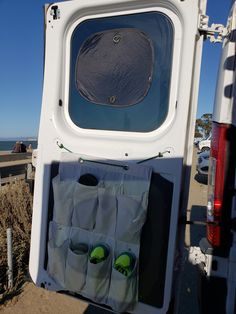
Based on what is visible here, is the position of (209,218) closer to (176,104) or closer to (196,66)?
(176,104)

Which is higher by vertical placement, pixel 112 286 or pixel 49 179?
pixel 49 179

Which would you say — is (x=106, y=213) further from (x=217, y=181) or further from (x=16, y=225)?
(x=16, y=225)

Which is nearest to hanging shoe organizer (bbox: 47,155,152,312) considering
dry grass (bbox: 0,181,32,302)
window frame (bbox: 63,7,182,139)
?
window frame (bbox: 63,7,182,139)

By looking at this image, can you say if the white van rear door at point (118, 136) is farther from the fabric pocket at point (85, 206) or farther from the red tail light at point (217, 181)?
the red tail light at point (217, 181)

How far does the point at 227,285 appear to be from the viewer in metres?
2.22

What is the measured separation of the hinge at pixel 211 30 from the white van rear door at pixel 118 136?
0.05 metres

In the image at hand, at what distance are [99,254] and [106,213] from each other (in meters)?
0.27

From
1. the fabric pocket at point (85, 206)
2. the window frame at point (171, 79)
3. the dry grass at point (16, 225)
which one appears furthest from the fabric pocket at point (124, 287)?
the dry grass at point (16, 225)

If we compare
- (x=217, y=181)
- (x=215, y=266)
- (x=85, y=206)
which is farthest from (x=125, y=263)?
(x=217, y=181)

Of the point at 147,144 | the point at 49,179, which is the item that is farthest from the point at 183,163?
the point at 49,179

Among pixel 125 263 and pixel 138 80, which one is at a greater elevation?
pixel 138 80

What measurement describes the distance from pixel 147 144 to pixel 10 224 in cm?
340

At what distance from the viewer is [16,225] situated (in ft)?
15.7

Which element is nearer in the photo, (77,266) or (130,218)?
(130,218)
